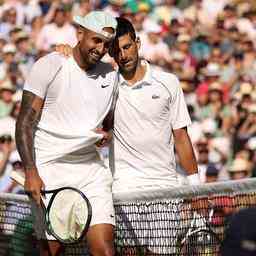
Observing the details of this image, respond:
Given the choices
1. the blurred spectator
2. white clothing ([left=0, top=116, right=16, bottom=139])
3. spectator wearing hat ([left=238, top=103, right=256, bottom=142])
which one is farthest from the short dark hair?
spectator wearing hat ([left=238, top=103, right=256, bottom=142])

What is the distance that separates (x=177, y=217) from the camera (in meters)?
9.44

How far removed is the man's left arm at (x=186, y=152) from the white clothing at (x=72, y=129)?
3.00ft

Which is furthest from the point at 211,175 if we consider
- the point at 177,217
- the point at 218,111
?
the point at 177,217

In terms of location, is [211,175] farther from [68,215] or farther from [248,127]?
[68,215]

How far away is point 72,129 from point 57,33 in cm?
1335

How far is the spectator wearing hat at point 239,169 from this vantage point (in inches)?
615

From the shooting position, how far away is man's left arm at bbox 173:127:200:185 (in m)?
10.2

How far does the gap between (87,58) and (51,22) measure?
14.2m

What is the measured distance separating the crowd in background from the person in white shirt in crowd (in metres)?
0.02

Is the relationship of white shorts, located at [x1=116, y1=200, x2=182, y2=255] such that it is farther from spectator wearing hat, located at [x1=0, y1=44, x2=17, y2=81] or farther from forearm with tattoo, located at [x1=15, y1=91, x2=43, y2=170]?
spectator wearing hat, located at [x1=0, y1=44, x2=17, y2=81]

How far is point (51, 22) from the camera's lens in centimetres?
2341

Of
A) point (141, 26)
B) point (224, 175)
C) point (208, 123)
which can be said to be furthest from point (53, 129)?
point (141, 26)

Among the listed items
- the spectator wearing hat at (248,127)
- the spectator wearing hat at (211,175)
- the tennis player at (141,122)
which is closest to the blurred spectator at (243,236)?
the tennis player at (141,122)

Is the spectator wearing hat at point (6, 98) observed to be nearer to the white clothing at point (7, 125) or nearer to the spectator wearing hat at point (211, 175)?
the white clothing at point (7, 125)
